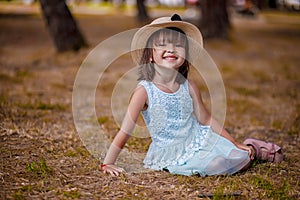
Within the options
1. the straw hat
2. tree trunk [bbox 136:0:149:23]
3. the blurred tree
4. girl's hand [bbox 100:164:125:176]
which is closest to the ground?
girl's hand [bbox 100:164:125:176]

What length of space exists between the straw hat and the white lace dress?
0.27 meters

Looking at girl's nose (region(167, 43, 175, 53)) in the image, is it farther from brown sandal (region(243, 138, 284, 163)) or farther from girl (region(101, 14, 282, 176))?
brown sandal (region(243, 138, 284, 163))

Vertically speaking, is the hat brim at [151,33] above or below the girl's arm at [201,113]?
above

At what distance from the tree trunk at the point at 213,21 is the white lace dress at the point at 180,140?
8.48 metres

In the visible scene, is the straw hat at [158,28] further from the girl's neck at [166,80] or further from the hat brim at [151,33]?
the girl's neck at [166,80]

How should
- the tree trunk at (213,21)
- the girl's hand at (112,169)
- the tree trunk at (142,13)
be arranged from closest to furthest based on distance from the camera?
the girl's hand at (112,169) → the tree trunk at (213,21) → the tree trunk at (142,13)

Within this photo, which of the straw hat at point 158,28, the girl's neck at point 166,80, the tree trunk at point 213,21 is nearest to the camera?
the straw hat at point 158,28

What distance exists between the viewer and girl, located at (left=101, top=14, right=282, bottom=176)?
3.52 m

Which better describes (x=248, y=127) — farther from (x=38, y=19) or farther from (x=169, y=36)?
(x=38, y=19)

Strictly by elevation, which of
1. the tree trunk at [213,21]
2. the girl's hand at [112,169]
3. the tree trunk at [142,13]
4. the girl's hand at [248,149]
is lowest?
the tree trunk at [142,13]

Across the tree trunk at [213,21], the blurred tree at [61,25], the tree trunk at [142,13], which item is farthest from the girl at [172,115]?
the tree trunk at [142,13]

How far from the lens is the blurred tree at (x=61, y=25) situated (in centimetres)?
939

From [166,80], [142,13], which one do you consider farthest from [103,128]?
[142,13]

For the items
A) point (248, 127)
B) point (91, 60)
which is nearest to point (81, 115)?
point (248, 127)
